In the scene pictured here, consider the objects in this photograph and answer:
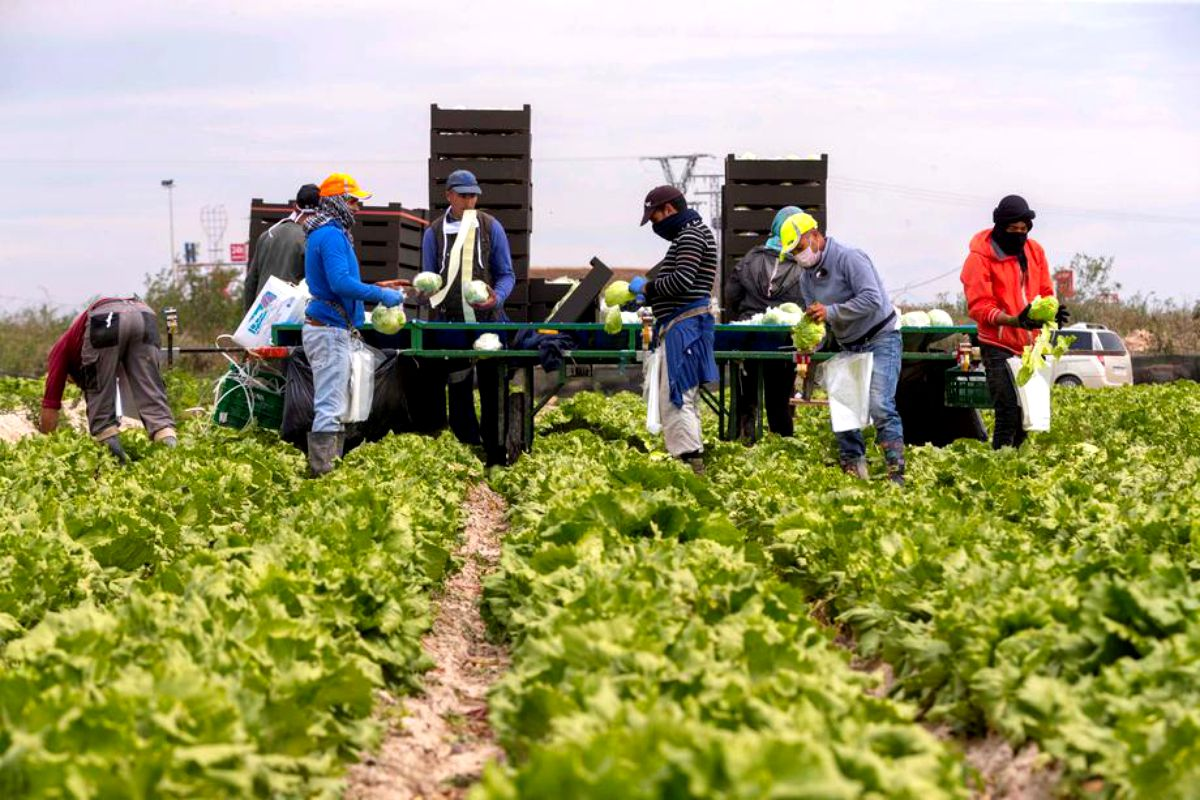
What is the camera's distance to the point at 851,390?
1145cm

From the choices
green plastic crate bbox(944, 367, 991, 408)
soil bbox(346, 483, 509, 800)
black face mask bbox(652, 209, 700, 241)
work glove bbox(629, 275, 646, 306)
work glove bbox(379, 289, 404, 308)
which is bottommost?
soil bbox(346, 483, 509, 800)

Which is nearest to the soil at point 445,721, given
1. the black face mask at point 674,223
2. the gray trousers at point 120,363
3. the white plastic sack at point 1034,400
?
the black face mask at point 674,223

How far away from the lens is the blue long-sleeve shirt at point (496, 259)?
13.3 meters

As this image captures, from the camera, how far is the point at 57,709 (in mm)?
4227

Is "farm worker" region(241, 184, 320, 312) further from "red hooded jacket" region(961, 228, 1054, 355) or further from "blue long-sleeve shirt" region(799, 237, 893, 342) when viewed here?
"red hooded jacket" region(961, 228, 1054, 355)

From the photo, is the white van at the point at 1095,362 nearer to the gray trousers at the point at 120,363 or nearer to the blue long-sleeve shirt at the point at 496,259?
the blue long-sleeve shirt at the point at 496,259

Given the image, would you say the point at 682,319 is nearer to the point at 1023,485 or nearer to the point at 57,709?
the point at 1023,485

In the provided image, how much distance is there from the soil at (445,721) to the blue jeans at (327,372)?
3.37 m

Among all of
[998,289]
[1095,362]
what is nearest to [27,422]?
[998,289]

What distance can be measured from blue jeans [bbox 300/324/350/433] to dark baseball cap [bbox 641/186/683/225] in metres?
2.43

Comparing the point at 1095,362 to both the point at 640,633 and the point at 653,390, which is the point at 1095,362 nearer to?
the point at 653,390

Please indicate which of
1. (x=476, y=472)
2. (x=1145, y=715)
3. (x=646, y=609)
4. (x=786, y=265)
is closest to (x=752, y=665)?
(x=646, y=609)

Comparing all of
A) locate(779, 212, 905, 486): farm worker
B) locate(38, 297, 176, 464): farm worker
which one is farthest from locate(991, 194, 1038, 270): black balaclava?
locate(38, 297, 176, 464): farm worker

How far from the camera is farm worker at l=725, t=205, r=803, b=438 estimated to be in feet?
47.3
